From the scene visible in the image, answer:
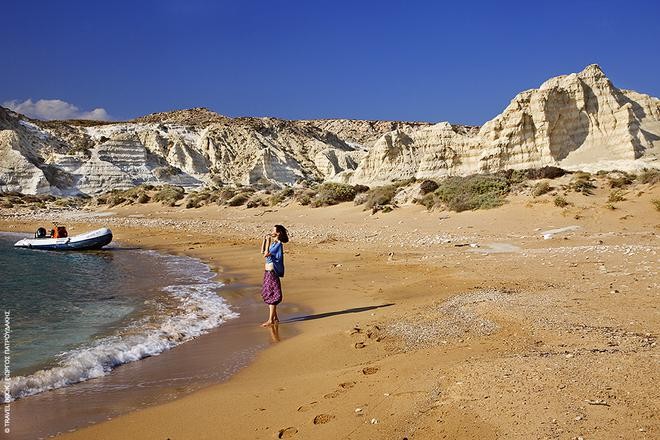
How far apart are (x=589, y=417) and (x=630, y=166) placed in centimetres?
2655

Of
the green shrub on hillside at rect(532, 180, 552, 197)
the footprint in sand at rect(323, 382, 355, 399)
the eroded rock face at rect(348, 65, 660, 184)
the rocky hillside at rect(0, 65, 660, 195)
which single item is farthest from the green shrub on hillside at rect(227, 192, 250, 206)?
the footprint in sand at rect(323, 382, 355, 399)

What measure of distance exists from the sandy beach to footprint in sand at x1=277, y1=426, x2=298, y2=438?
0.5 inches

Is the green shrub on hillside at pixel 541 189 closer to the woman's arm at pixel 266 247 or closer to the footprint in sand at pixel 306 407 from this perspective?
the woman's arm at pixel 266 247

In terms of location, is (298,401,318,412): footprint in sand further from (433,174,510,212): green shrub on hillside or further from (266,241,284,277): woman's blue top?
(433,174,510,212): green shrub on hillside

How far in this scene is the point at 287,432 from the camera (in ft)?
12.2

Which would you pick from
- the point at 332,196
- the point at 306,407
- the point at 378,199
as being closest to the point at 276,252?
the point at 306,407

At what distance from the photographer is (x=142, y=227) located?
90.0ft

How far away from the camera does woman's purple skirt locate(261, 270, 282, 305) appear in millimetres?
7812

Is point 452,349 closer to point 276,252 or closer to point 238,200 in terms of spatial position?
point 276,252

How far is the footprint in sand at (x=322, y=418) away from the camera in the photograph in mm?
3809

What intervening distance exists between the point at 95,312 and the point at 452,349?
629 cm

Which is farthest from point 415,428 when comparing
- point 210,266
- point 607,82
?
point 607,82

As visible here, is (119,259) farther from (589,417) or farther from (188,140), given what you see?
(188,140)

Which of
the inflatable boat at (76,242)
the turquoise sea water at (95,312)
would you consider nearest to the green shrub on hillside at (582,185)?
the turquoise sea water at (95,312)
